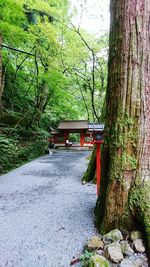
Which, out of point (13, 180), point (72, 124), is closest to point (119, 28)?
point (13, 180)

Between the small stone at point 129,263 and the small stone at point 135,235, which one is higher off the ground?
the small stone at point 135,235

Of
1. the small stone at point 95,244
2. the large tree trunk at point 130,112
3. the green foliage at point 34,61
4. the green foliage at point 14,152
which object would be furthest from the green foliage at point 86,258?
the green foliage at point 34,61

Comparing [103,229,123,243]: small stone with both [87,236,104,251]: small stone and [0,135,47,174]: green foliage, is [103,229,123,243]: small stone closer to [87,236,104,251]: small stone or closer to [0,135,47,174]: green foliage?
[87,236,104,251]: small stone

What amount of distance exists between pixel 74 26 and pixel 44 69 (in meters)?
2.71

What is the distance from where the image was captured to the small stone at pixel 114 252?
2.12m

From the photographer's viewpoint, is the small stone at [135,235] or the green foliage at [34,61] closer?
the small stone at [135,235]

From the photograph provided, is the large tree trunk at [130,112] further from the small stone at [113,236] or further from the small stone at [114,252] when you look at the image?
the small stone at [114,252]

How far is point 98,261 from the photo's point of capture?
2043 millimetres

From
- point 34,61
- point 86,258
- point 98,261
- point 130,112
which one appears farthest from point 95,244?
point 34,61

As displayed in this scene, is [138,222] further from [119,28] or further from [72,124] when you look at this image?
[72,124]

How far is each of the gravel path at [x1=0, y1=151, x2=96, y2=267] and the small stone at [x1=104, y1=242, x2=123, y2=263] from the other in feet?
1.21

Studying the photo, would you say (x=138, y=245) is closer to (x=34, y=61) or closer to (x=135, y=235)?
(x=135, y=235)

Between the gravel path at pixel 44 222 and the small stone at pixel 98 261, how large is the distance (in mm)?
316

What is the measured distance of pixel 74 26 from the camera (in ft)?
35.7
